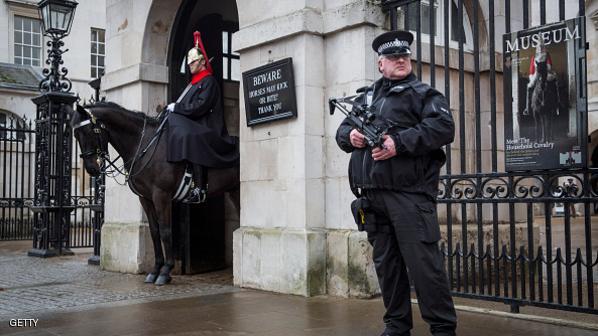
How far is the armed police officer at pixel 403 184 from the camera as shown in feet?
12.9

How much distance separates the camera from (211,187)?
8.16 meters

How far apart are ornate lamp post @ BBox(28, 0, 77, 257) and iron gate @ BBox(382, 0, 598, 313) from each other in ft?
27.1

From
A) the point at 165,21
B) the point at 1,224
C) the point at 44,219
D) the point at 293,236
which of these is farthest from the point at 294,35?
the point at 1,224

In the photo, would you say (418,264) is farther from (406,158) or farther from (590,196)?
(590,196)

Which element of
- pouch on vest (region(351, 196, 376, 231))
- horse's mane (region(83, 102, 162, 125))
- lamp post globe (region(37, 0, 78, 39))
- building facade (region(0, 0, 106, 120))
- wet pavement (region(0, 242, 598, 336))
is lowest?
wet pavement (region(0, 242, 598, 336))

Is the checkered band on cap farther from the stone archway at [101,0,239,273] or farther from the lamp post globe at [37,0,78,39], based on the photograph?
the lamp post globe at [37,0,78,39]

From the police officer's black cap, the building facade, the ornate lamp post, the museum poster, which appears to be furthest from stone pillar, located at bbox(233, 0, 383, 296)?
the building facade

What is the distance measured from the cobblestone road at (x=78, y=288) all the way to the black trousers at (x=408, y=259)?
3351mm

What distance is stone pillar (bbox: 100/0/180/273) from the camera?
29.9 ft

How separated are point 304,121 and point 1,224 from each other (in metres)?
13.8

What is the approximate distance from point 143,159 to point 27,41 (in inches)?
777

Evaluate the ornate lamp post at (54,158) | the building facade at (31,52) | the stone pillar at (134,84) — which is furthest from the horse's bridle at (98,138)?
the building facade at (31,52)

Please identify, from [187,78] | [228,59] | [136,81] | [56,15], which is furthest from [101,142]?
[56,15]

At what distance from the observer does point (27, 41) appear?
82.2 ft
